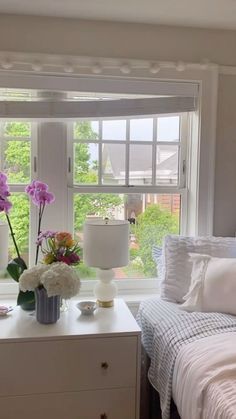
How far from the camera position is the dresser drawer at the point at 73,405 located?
67.9 inches

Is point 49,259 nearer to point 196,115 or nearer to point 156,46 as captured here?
point 196,115

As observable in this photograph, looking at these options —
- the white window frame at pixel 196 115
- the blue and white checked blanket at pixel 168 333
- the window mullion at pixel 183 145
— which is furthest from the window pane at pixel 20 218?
the window mullion at pixel 183 145

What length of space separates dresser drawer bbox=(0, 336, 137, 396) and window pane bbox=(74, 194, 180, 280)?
74 centimetres

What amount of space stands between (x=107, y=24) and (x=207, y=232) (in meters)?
1.37

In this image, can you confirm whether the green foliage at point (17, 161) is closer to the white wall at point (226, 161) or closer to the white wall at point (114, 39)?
the white wall at point (114, 39)

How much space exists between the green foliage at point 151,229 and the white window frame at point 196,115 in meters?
0.10

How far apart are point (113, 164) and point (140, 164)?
0.17m

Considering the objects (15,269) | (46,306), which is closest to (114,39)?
(15,269)

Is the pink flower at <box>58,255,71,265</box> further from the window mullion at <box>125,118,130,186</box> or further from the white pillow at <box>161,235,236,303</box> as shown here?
the window mullion at <box>125,118,130,186</box>

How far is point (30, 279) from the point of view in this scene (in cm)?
182

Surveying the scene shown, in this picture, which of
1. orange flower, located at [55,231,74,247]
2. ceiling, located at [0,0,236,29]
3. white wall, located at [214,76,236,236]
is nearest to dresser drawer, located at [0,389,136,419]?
orange flower, located at [55,231,74,247]

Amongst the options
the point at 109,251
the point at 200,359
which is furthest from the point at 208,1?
the point at 200,359

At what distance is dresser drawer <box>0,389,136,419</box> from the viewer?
1.72m

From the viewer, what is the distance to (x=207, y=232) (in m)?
2.46
